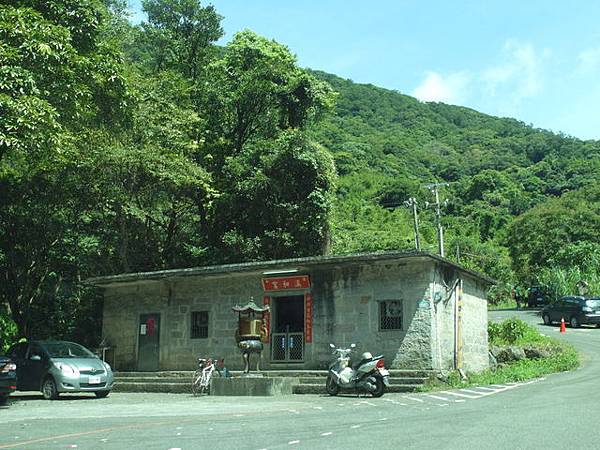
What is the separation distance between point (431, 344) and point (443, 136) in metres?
86.7

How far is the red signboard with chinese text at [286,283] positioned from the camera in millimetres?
19188

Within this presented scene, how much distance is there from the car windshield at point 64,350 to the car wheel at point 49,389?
2.35ft

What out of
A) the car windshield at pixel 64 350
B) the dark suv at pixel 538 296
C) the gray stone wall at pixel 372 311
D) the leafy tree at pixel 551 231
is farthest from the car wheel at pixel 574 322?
the car windshield at pixel 64 350

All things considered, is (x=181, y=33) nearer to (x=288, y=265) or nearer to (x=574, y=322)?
(x=288, y=265)

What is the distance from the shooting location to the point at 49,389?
17.1m

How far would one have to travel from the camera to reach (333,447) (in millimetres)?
7777

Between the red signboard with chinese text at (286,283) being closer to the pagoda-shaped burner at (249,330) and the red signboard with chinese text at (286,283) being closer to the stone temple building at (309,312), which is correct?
the stone temple building at (309,312)

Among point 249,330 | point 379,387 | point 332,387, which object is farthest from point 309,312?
point 379,387

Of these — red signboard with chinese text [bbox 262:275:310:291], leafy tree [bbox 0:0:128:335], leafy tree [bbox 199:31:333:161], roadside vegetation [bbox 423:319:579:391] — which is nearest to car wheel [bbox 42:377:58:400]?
leafy tree [bbox 0:0:128:335]

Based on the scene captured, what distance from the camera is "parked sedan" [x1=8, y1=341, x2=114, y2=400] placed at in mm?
16844

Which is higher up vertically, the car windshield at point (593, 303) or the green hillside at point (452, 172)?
the green hillside at point (452, 172)

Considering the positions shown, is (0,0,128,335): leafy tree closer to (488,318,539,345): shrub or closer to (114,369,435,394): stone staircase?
(114,369,435,394): stone staircase

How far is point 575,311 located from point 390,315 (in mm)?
21049

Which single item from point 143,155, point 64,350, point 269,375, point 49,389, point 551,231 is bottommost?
point 49,389
